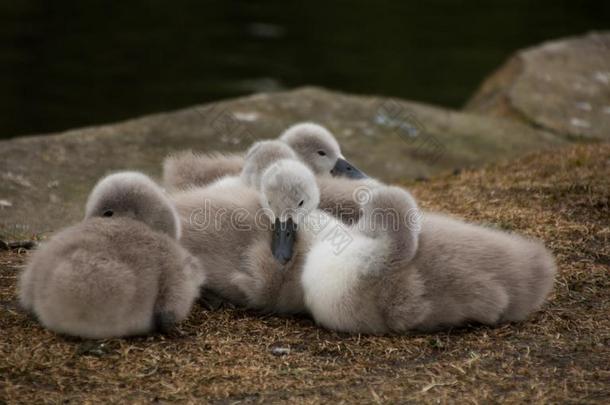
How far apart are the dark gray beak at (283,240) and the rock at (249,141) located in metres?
1.94

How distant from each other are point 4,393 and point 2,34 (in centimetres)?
1286

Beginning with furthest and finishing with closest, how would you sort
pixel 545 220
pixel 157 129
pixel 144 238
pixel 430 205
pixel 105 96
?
pixel 105 96 < pixel 157 129 < pixel 430 205 < pixel 545 220 < pixel 144 238

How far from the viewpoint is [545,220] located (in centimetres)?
574

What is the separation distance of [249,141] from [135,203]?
3.58 meters

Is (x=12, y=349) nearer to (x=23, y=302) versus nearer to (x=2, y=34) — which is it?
(x=23, y=302)

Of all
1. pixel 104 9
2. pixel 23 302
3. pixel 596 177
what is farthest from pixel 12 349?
pixel 104 9

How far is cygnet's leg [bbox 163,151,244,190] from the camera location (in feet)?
18.7

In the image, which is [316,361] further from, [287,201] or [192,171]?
[192,171]

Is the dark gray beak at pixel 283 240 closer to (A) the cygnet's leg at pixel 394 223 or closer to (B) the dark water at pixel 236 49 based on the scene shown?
(A) the cygnet's leg at pixel 394 223

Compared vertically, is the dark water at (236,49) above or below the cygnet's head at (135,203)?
below

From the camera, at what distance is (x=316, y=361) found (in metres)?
4.09

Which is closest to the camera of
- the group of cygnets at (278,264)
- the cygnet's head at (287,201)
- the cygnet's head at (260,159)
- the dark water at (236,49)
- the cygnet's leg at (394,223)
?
the group of cygnets at (278,264)

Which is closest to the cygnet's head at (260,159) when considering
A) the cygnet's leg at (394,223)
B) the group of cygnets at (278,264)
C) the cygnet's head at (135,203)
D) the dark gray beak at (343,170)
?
the group of cygnets at (278,264)

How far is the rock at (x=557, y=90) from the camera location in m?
9.02
